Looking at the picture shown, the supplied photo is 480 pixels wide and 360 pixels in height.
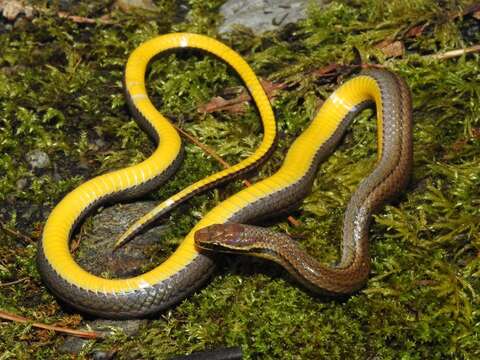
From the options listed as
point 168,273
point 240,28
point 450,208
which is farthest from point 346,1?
point 168,273

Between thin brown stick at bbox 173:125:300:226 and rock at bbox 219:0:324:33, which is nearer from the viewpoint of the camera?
thin brown stick at bbox 173:125:300:226

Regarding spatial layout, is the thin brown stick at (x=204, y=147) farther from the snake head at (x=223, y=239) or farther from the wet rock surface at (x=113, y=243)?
the snake head at (x=223, y=239)

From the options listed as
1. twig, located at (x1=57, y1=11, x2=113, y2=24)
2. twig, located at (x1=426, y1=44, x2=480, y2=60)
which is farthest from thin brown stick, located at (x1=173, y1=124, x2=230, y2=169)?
twig, located at (x1=426, y1=44, x2=480, y2=60)

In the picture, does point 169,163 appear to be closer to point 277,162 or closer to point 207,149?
point 207,149

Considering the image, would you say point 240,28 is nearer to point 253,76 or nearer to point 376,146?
point 253,76

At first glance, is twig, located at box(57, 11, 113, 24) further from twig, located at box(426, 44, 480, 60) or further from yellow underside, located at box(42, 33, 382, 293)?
twig, located at box(426, 44, 480, 60)

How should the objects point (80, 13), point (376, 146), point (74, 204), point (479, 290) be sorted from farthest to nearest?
1. point (80, 13)
2. point (376, 146)
3. point (74, 204)
4. point (479, 290)
